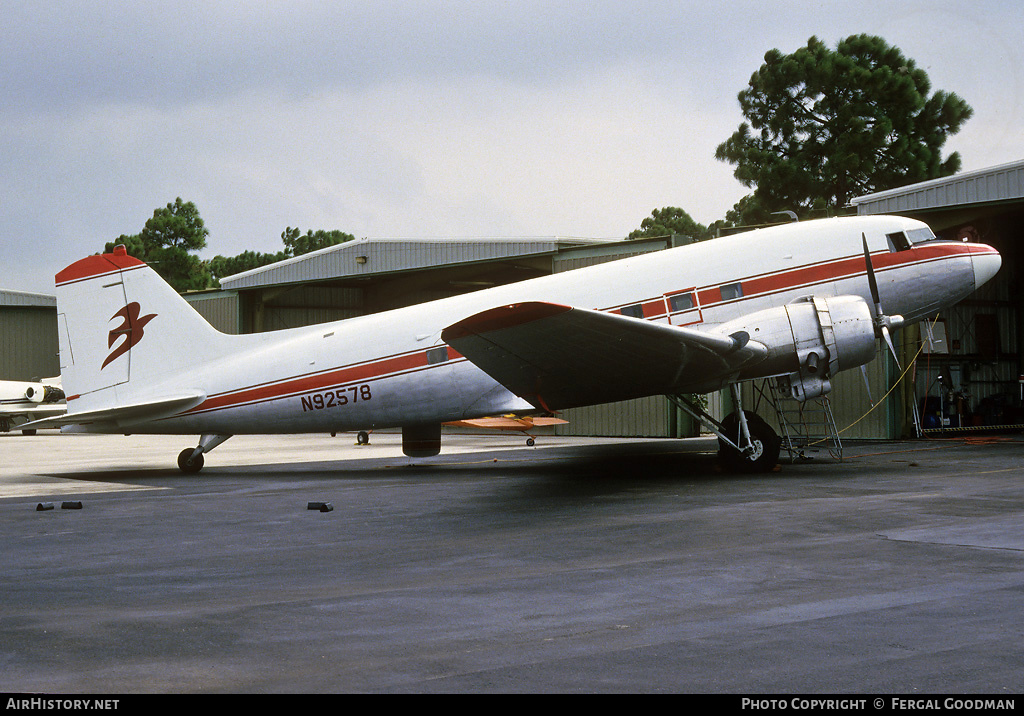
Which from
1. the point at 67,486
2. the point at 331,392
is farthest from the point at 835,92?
the point at 67,486

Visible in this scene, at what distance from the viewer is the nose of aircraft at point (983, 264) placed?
17.9m

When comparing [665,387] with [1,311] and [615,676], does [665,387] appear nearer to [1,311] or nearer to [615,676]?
[615,676]

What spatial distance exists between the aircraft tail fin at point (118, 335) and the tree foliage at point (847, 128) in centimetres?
4463

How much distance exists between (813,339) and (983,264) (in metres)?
4.41

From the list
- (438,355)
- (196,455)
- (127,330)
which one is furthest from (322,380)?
(127,330)

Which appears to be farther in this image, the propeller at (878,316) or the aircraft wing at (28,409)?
the aircraft wing at (28,409)

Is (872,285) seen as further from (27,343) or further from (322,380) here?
(27,343)

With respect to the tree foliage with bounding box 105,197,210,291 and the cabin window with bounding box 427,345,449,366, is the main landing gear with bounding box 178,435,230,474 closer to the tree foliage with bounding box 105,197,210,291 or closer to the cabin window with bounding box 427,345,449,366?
the cabin window with bounding box 427,345,449,366

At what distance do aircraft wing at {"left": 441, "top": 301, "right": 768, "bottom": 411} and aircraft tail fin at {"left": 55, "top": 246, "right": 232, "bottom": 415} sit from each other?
7.90 meters

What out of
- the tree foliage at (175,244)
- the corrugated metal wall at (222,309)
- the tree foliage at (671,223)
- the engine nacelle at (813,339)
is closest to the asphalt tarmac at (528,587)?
the engine nacelle at (813,339)

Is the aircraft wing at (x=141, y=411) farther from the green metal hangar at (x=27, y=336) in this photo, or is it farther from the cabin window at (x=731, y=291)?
the green metal hangar at (x=27, y=336)

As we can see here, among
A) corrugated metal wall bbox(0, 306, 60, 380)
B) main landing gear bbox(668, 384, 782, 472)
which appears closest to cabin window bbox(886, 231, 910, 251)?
main landing gear bbox(668, 384, 782, 472)

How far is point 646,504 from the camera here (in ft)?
43.1

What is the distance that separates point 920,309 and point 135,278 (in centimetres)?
1640
